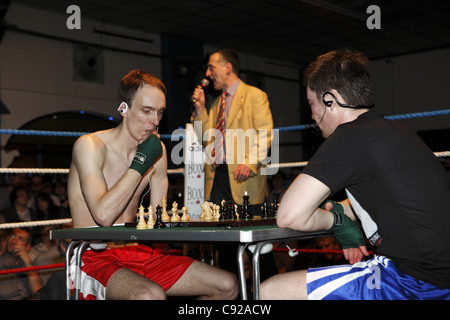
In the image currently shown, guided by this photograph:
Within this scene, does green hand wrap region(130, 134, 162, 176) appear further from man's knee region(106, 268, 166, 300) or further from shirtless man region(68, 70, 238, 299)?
man's knee region(106, 268, 166, 300)

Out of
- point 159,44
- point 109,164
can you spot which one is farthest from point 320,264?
point 159,44

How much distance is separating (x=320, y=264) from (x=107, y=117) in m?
5.34

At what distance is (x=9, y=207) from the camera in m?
4.52

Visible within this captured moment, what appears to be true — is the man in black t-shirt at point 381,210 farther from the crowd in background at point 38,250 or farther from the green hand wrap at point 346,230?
the crowd in background at point 38,250

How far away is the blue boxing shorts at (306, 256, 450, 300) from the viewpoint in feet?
4.18

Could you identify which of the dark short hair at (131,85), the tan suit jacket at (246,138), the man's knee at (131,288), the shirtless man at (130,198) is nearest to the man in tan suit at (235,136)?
the tan suit jacket at (246,138)

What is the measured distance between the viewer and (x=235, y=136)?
3303 millimetres

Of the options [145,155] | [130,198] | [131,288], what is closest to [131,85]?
[145,155]

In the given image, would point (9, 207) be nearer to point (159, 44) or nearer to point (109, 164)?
point (109, 164)

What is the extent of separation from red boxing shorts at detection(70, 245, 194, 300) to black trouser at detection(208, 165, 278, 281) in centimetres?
63

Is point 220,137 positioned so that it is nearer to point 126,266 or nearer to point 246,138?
point 246,138

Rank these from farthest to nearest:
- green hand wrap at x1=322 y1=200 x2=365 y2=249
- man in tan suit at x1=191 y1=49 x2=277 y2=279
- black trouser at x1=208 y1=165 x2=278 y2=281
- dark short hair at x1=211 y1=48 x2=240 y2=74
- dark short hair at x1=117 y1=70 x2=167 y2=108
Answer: dark short hair at x1=211 y1=48 x2=240 y2=74 < man in tan suit at x1=191 y1=49 x2=277 y2=279 < black trouser at x1=208 y1=165 x2=278 y2=281 < dark short hair at x1=117 y1=70 x2=167 y2=108 < green hand wrap at x1=322 y1=200 x2=365 y2=249

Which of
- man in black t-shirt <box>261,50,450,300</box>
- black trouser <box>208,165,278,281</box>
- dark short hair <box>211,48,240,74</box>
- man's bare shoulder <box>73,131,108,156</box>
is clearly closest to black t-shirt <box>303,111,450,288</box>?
man in black t-shirt <box>261,50,450,300</box>

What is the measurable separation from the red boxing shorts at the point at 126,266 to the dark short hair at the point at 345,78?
90 cm
